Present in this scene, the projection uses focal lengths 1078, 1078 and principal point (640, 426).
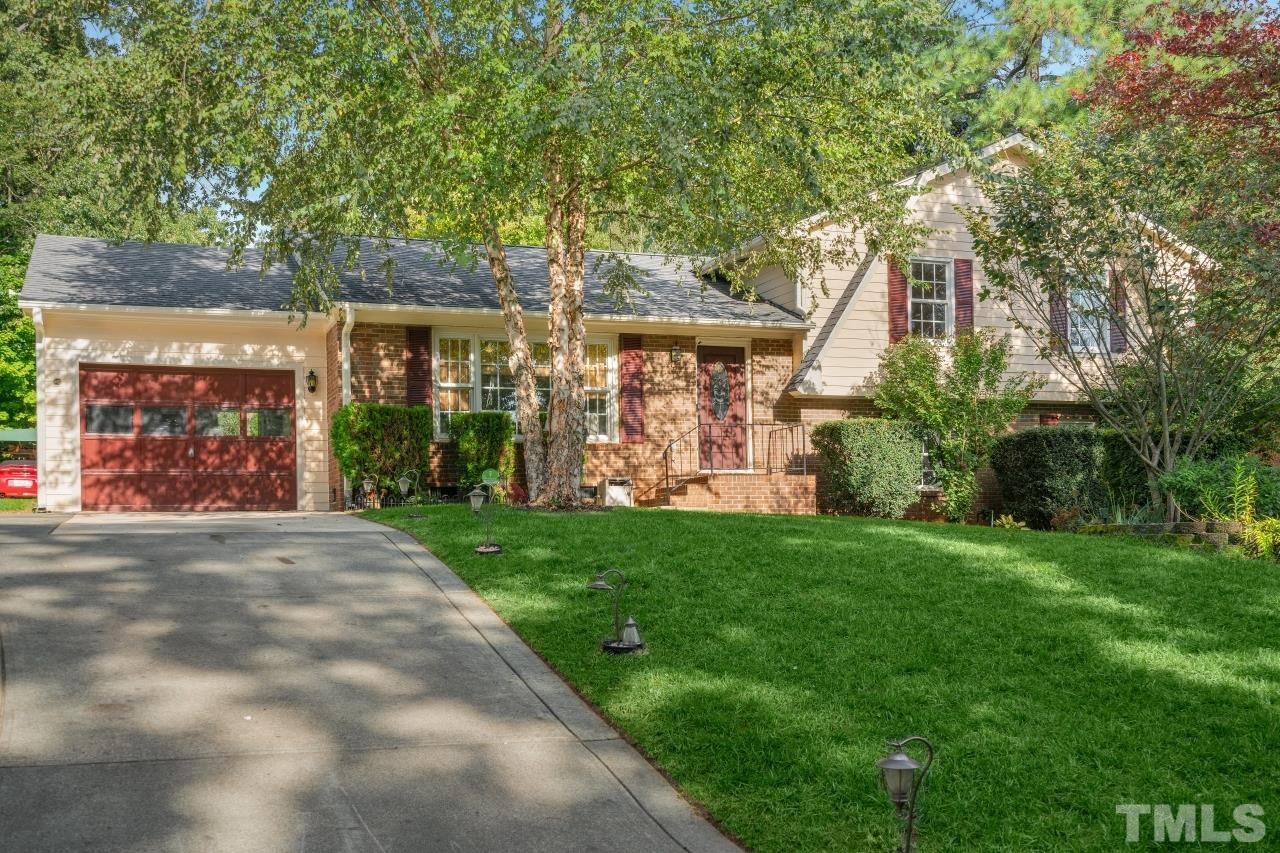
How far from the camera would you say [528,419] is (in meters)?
12.8

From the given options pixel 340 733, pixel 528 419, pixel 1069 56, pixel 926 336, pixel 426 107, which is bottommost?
pixel 340 733

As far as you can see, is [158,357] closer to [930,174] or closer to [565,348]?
[565,348]

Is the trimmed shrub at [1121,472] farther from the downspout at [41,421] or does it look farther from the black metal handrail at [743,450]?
the downspout at [41,421]

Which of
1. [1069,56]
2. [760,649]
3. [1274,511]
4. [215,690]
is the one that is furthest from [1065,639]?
[1069,56]

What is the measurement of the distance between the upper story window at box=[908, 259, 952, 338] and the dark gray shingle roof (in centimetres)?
183

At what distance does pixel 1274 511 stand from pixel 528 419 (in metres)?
7.94

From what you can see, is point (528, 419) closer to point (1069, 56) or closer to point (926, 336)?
point (926, 336)

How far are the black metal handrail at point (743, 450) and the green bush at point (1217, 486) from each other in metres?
5.94

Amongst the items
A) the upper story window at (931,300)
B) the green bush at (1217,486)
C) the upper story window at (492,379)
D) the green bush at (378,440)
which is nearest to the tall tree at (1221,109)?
the green bush at (1217,486)

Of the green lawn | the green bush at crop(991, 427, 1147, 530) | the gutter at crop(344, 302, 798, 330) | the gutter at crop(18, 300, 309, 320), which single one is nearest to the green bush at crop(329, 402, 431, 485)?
the gutter at crop(344, 302, 798, 330)

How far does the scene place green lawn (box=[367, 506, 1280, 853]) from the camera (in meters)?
4.39

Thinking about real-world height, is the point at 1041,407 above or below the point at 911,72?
below

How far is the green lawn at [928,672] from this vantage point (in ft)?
14.4

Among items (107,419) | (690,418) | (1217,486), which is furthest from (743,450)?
(107,419)
